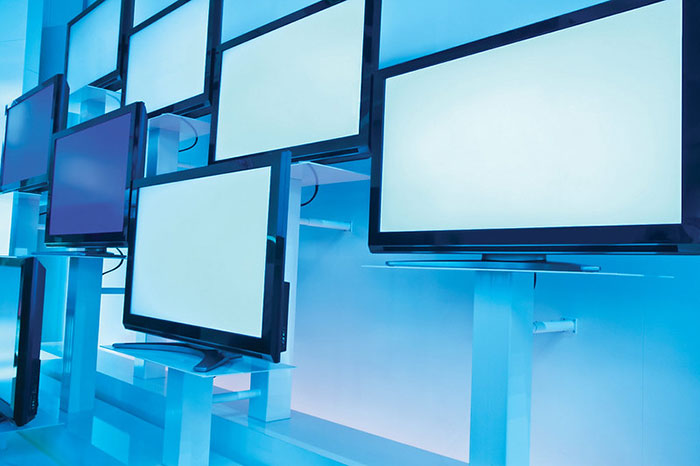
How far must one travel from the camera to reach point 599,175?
79 centimetres

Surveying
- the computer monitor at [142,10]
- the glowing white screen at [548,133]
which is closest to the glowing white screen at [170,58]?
the computer monitor at [142,10]

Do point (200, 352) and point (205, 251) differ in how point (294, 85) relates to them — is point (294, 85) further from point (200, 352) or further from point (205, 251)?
point (200, 352)

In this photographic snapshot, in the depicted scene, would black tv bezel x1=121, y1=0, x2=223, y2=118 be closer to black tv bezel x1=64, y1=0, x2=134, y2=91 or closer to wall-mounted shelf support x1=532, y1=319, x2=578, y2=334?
black tv bezel x1=64, y1=0, x2=134, y2=91

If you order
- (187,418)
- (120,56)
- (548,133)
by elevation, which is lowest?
(187,418)

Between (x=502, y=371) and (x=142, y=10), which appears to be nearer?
(x=502, y=371)

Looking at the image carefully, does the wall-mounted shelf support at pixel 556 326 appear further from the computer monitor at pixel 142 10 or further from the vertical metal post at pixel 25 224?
the computer monitor at pixel 142 10

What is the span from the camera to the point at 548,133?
0.85m

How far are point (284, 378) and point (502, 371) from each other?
2.12ft

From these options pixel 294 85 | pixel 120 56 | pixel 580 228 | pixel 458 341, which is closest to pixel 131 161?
pixel 294 85

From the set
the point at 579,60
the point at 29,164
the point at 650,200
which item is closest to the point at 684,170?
the point at 650,200

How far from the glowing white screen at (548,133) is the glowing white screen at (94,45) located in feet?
4.79

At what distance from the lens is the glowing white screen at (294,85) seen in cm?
122

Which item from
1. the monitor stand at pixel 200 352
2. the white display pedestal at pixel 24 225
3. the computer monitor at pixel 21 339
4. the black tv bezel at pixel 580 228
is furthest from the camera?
the white display pedestal at pixel 24 225

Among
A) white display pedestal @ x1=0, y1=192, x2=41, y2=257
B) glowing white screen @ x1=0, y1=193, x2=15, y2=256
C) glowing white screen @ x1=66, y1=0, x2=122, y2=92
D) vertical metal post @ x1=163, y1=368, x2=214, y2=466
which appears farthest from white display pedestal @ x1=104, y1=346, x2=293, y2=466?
glowing white screen @ x1=0, y1=193, x2=15, y2=256
